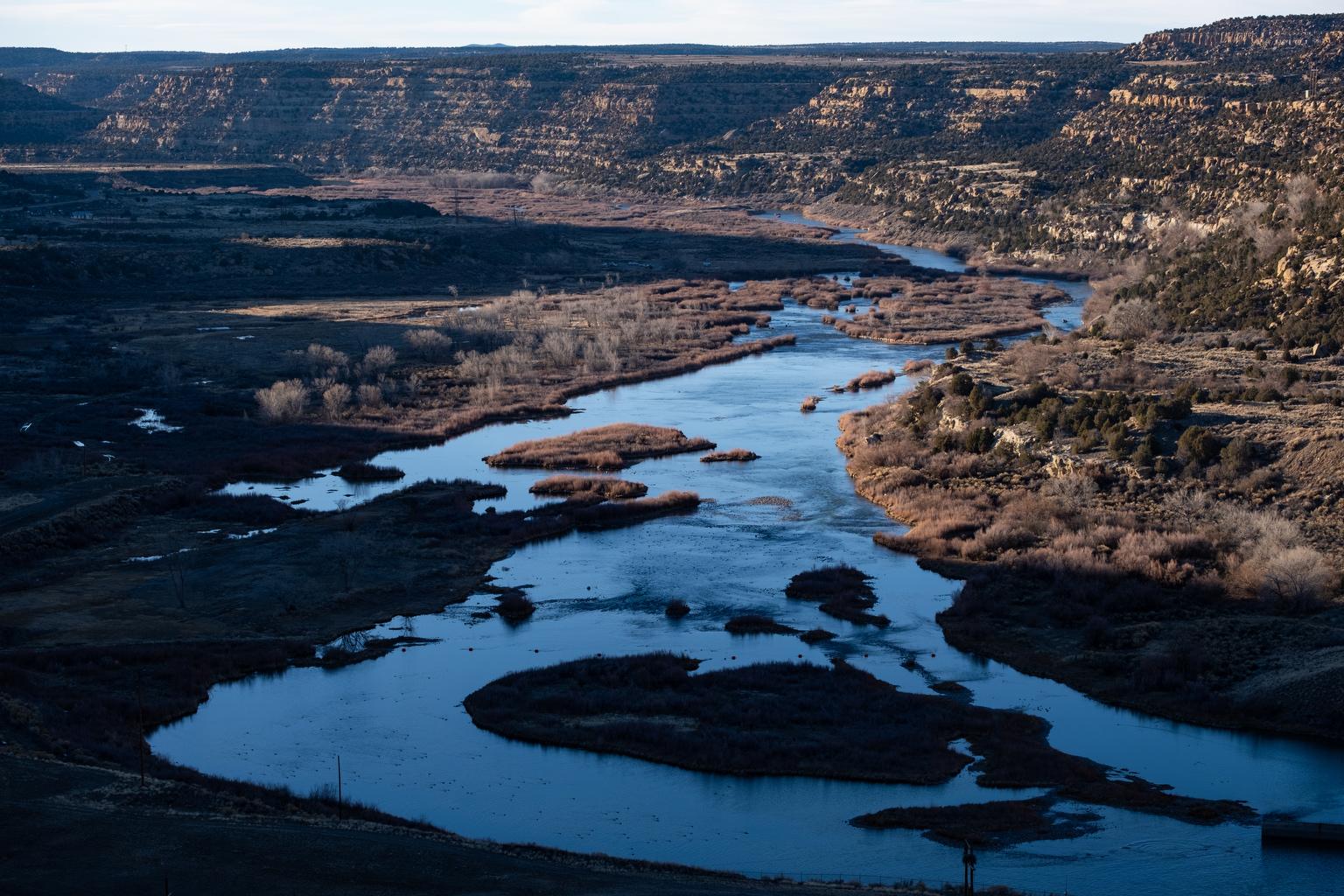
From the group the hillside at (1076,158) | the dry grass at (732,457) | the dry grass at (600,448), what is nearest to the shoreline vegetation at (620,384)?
the hillside at (1076,158)

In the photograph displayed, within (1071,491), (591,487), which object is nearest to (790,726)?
(1071,491)

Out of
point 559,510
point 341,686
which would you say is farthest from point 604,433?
point 341,686

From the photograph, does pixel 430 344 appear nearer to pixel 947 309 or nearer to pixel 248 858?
pixel 947 309

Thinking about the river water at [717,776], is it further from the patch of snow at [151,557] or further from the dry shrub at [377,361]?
the dry shrub at [377,361]

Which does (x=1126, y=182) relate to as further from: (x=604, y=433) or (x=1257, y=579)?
(x=1257, y=579)

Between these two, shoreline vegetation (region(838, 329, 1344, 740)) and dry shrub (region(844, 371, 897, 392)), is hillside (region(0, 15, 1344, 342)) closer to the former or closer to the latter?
shoreline vegetation (region(838, 329, 1344, 740))

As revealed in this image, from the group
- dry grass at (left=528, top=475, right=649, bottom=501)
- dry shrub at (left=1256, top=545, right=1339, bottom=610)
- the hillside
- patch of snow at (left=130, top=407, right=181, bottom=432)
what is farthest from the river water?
the hillside
